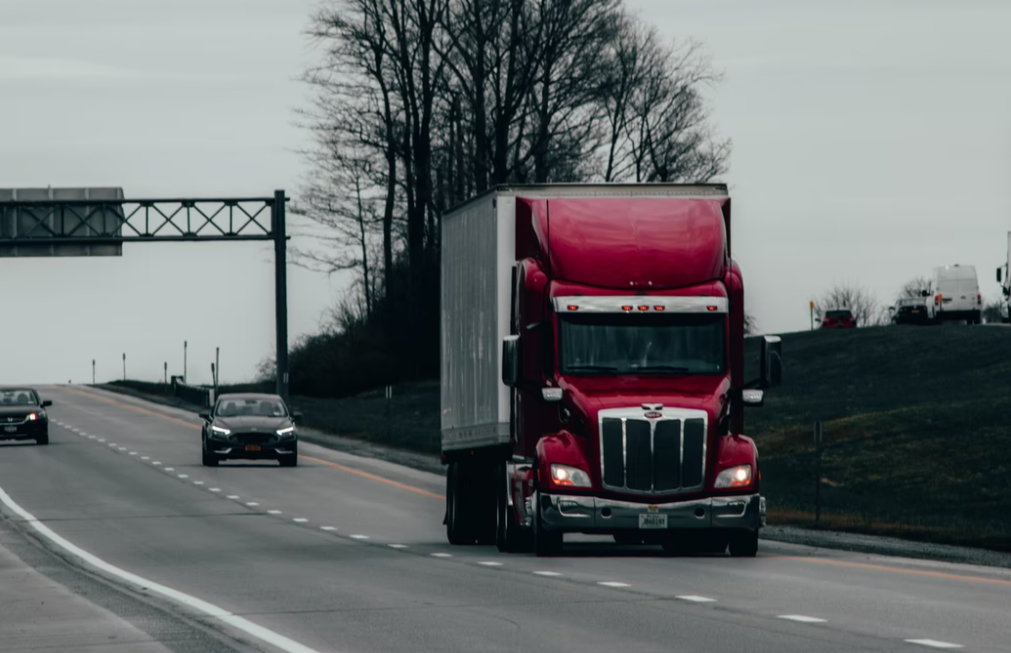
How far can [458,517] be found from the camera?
23.9 meters

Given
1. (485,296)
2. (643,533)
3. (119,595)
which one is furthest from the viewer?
(485,296)

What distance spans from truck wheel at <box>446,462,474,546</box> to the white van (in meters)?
64.7

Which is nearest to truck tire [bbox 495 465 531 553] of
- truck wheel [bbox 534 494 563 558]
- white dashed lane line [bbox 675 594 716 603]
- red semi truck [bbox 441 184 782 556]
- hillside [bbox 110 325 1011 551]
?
red semi truck [bbox 441 184 782 556]

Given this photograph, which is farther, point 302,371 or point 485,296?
point 302,371

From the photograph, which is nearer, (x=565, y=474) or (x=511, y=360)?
(x=511, y=360)

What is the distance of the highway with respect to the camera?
12.9 metres

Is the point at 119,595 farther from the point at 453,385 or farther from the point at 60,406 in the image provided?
the point at 60,406

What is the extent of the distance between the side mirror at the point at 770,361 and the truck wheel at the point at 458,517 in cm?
482

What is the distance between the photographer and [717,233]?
68.1 feet

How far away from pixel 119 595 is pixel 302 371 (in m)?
78.9

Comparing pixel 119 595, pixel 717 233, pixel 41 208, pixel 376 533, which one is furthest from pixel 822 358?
pixel 119 595

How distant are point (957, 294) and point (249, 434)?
4998 centimetres

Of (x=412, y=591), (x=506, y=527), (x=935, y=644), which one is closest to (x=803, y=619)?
(x=935, y=644)

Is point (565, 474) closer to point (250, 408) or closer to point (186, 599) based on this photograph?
point (186, 599)
